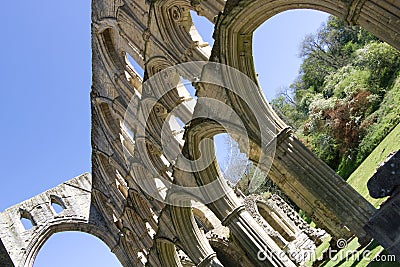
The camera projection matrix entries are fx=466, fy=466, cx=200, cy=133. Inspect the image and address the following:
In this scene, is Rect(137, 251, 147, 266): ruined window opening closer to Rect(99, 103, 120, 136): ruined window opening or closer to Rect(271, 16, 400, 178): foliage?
Rect(99, 103, 120, 136): ruined window opening

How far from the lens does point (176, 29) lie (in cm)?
Result: 1055

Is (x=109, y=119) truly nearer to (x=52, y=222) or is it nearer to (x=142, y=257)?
(x=52, y=222)

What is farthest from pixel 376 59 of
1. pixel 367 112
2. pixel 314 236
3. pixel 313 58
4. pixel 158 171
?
pixel 313 58

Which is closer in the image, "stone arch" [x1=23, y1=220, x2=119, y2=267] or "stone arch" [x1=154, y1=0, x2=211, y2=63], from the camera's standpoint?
"stone arch" [x1=154, y1=0, x2=211, y2=63]

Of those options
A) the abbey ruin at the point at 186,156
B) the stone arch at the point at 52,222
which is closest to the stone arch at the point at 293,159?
the abbey ruin at the point at 186,156

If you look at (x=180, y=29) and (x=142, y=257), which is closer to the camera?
(x=180, y=29)

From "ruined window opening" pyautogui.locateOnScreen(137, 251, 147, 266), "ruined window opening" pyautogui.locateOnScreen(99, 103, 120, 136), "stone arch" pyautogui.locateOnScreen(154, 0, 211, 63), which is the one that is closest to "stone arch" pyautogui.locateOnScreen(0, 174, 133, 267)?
"ruined window opening" pyautogui.locateOnScreen(137, 251, 147, 266)

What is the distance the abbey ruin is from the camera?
25.4ft

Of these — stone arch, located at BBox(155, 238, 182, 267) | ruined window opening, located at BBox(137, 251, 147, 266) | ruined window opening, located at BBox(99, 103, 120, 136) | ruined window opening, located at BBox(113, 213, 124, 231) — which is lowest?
stone arch, located at BBox(155, 238, 182, 267)

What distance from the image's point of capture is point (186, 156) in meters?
11.2

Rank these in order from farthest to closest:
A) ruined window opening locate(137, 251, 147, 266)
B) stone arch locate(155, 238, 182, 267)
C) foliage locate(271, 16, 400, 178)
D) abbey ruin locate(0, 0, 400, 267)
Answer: foliage locate(271, 16, 400, 178) < ruined window opening locate(137, 251, 147, 266) < stone arch locate(155, 238, 182, 267) < abbey ruin locate(0, 0, 400, 267)

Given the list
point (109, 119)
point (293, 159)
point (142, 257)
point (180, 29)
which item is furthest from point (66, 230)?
point (293, 159)

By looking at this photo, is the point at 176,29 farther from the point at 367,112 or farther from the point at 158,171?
the point at 367,112

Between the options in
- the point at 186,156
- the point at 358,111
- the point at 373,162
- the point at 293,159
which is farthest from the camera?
the point at 358,111
